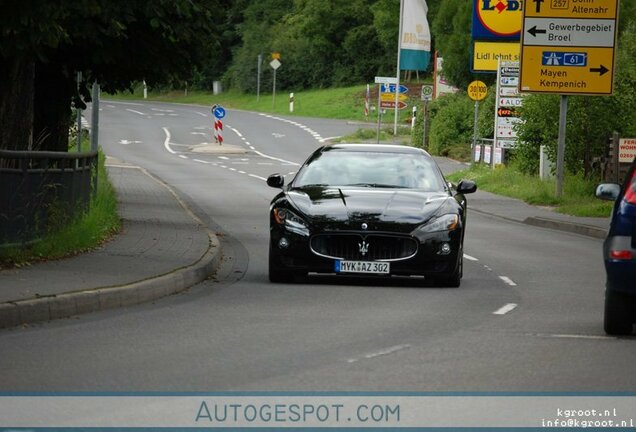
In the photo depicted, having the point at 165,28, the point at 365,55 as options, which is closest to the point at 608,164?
the point at 165,28

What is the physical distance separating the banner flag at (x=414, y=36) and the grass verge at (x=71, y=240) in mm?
52458

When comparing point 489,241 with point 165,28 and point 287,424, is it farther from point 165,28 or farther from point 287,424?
point 287,424

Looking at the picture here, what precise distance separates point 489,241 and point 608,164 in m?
13.9

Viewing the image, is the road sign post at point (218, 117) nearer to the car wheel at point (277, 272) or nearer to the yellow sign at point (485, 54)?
the yellow sign at point (485, 54)

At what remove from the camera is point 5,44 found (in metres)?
18.5

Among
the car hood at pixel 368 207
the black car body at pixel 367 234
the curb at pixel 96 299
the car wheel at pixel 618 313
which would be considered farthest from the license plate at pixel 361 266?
the car wheel at pixel 618 313

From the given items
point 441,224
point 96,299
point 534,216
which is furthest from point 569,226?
point 96,299

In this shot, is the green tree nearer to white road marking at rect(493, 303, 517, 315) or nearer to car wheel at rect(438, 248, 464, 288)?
car wheel at rect(438, 248, 464, 288)

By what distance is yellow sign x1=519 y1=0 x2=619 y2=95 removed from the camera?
34219 millimetres

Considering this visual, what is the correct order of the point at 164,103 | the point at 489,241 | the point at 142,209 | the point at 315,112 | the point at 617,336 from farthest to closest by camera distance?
the point at 164,103 < the point at 315,112 < the point at 142,209 < the point at 489,241 < the point at 617,336

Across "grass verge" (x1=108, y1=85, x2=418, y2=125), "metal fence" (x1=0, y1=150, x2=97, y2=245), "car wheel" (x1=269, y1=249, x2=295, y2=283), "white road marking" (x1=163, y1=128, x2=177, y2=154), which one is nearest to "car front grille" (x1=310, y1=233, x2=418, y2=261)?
"car wheel" (x1=269, y1=249, x2=295, y2=283)

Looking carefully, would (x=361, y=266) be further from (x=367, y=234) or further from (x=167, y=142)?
(x=167, y=142)

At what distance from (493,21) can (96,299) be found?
1817 inches

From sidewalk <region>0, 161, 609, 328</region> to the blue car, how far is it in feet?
14.5
